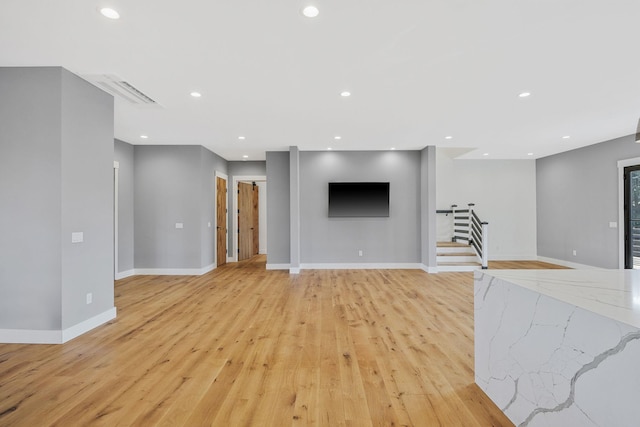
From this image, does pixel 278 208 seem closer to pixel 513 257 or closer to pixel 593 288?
pixel 593 288

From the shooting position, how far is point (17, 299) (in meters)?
2.88

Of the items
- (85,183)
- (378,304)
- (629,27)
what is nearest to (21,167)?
(85,183)

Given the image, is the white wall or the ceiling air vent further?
the white wall

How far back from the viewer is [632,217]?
222 inches

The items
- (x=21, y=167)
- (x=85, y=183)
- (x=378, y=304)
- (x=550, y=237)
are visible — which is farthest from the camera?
(x=550, y=237)

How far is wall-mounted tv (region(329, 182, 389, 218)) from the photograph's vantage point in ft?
22.4

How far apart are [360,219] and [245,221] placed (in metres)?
3.46

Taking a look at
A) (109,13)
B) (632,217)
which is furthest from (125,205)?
(632,217)

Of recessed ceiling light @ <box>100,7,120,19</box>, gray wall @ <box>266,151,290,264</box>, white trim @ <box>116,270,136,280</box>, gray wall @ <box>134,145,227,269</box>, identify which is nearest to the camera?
recessed ceiling light @ <box>100,7,120,19</box>

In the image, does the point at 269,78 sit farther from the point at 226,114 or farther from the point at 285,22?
the point at 226,114

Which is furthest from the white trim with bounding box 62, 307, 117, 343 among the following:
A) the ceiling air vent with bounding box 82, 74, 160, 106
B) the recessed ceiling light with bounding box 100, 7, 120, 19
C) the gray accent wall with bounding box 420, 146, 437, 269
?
the gray accent wall with bounding box 420, 146, 437, 269

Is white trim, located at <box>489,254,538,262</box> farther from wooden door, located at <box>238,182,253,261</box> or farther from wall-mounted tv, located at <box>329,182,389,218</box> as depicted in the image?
wooden door, located at <box>238,182,253,261</box>

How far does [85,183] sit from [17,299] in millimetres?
1280

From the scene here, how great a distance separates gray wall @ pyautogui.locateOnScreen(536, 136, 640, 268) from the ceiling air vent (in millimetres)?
8181
